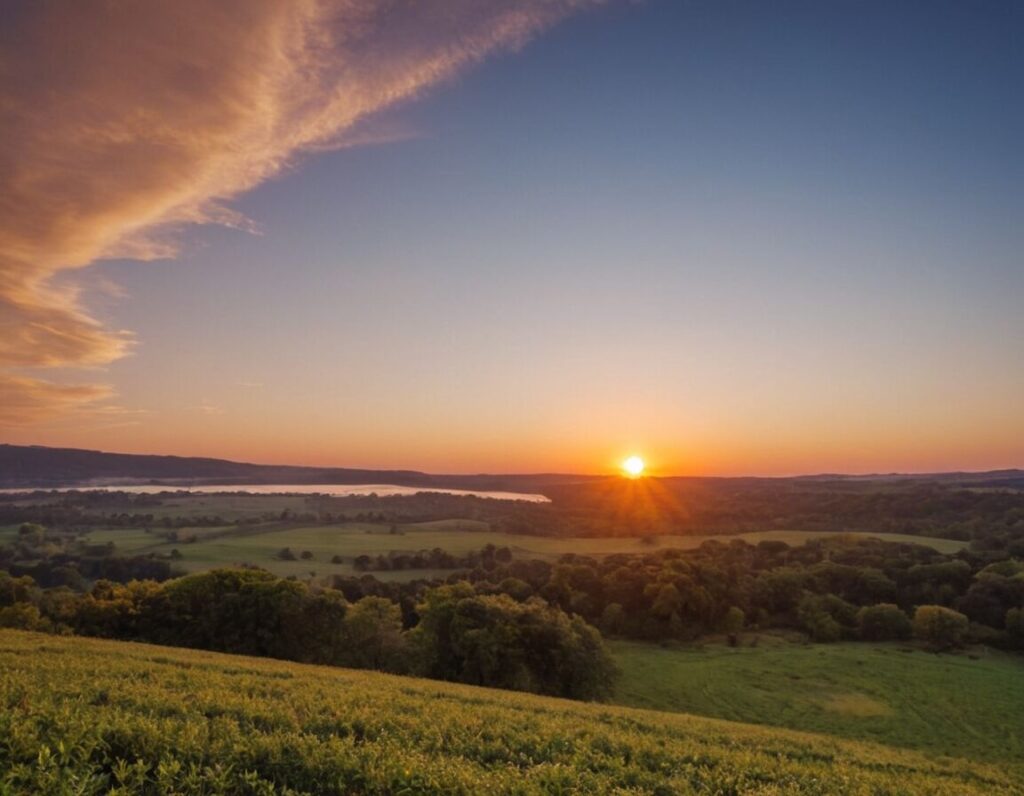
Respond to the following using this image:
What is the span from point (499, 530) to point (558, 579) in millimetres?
83574

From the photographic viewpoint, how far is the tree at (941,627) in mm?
77625

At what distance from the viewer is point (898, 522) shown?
6284 inches

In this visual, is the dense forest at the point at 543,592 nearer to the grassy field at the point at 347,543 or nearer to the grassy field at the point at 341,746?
the grassy field at the point at 347,543

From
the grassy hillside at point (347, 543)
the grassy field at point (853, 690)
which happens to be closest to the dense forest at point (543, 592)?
the grassy hillside at point (347, 543)

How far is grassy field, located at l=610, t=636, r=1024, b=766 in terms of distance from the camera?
Answer: 167ft

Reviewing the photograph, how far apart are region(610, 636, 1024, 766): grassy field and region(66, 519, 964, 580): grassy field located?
5515 cm

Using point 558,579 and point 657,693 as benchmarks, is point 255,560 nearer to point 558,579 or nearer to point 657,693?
point 558,579

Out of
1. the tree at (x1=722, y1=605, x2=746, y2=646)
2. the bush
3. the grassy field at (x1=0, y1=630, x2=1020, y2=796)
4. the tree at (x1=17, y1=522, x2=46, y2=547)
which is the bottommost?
the tree at (x1=722, y1=605, x2=746, y2=646)

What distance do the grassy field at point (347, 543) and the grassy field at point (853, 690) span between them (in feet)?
181

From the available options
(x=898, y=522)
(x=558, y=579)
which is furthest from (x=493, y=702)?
(x=898, y=522)

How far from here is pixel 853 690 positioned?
201 ft

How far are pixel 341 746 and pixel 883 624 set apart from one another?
93.6 metres

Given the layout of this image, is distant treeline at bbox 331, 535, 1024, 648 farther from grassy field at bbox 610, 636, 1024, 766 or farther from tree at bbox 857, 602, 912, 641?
grassy field at bbox 610, 636, 1024, 766

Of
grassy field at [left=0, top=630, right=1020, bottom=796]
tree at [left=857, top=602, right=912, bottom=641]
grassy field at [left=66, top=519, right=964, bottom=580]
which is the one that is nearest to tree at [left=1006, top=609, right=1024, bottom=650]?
tree at [left=857, top=602, right=912, bottom=641]
